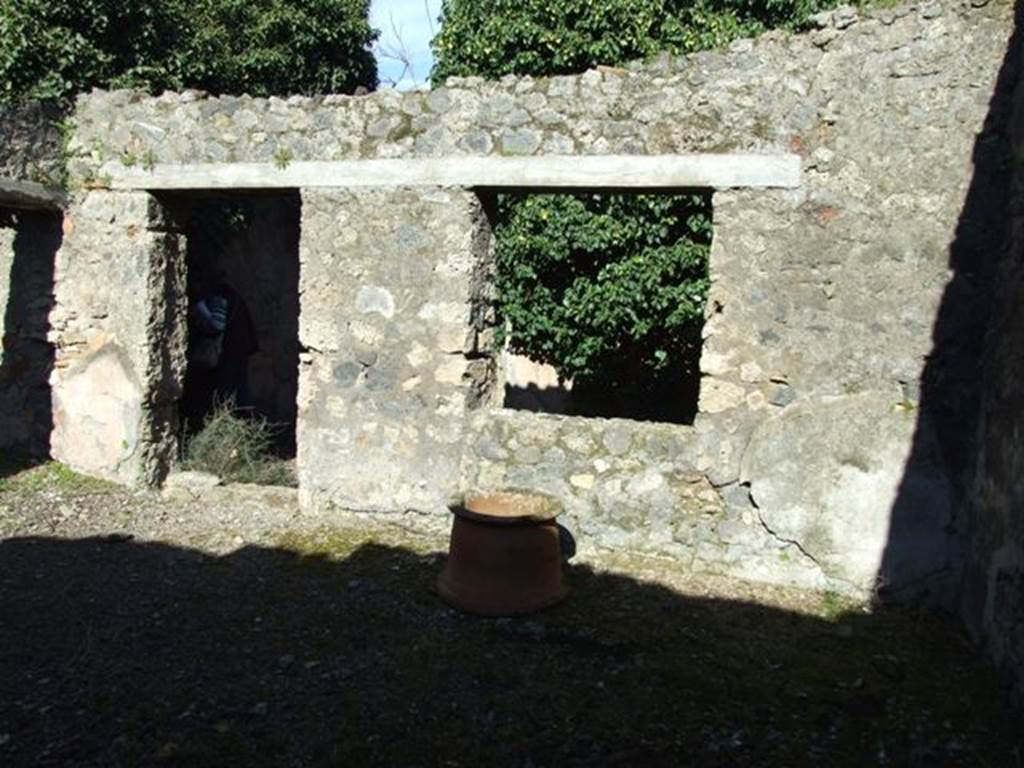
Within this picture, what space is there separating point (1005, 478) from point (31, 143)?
21.2ft

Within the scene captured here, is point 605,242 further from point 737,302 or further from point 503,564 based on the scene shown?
point 503,564

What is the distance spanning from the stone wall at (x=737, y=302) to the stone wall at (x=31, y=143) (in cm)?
75

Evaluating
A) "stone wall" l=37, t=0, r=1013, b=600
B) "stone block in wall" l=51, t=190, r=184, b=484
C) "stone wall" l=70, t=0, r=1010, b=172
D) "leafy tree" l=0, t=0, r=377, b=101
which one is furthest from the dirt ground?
"leafy tree" l=0, t=0, r=377, b=101

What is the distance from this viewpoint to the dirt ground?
10.7ft

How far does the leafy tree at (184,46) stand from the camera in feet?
25.7

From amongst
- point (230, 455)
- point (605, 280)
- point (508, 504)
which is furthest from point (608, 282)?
point (508, 504)

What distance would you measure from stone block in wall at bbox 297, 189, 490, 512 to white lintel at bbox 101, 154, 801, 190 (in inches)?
4.4

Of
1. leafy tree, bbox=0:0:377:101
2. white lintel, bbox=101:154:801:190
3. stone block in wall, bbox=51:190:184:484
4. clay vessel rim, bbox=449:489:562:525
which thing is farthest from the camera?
leafy tree, bbox=0:0:377:101

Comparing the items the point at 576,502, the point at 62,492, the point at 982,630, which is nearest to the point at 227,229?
the point at 62,492

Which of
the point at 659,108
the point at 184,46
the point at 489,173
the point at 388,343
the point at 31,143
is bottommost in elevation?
the point at 388,343

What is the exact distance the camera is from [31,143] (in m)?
6.25

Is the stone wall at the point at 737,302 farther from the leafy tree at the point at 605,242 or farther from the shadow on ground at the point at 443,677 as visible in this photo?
the leafy tree at the point at 605,242

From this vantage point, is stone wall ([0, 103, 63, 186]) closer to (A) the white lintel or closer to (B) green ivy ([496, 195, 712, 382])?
(A) the white lintel

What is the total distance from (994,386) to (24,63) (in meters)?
8.12
